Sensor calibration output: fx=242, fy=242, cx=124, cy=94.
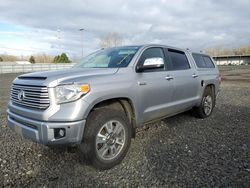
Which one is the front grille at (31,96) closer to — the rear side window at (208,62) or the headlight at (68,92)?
the headlight at (68,92)

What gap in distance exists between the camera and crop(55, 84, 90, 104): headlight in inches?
122

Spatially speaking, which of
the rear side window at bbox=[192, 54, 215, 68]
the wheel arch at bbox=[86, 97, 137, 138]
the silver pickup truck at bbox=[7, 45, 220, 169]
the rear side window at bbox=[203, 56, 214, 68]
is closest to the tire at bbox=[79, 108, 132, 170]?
the silver pickup truck at bbox=[7, 45, 220, 169]

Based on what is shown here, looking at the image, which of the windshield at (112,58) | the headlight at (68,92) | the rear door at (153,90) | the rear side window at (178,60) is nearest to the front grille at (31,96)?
the headlight at (68,92)

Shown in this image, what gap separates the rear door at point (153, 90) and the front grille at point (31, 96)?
150cm

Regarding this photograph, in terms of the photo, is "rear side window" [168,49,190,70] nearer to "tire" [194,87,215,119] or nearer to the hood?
"tire" [194,87,215,119]

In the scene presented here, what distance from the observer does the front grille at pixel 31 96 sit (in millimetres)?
3130

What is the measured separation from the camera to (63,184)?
10.2 ft

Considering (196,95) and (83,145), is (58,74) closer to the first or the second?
(83,145)

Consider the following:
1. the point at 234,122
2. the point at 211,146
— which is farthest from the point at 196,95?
the point at 211,146

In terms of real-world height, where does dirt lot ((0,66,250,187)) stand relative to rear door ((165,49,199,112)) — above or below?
below

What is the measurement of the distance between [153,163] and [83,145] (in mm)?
1143

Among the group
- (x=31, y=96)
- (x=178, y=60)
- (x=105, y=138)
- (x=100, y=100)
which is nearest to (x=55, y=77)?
(x=31, y=96)

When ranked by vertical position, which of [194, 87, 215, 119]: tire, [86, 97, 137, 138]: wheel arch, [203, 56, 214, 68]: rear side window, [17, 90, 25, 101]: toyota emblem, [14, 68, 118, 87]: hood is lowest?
[194, 87, 215, 119]: tire

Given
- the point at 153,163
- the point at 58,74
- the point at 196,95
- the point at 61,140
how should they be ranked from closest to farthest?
1. the point at 61,140
2. the point at 58,74
3. the point at 153,163
4. the point at 196,95
